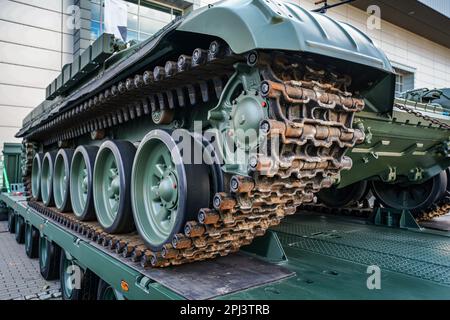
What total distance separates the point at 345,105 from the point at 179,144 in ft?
3.59

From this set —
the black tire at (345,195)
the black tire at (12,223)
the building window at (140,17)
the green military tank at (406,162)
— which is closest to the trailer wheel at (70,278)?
the green military tank at (406,162)

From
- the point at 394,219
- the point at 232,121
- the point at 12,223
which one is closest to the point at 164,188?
the point at 232,121

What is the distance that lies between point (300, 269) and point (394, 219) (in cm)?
267

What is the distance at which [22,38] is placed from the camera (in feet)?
42.9

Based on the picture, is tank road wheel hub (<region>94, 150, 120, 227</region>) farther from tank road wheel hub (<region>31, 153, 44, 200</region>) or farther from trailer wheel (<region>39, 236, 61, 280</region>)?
tank road wheel hub (<region>31, 153, 44, 200</region>)

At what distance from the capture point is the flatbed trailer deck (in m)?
2.36

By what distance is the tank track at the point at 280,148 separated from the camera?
2.18 metres

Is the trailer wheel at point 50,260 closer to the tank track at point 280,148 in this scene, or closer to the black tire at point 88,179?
the black tire at point 88,179

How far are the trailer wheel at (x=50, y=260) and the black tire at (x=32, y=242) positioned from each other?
2.94 feet

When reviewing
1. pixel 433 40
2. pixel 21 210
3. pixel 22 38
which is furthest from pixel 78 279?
pixel 433 40

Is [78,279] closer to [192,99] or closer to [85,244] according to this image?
[85,244]

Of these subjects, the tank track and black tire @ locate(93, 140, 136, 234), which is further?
black tire @ locate(93, 140, 136, 234)

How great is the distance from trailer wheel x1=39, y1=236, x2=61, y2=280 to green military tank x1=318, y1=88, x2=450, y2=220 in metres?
3.57

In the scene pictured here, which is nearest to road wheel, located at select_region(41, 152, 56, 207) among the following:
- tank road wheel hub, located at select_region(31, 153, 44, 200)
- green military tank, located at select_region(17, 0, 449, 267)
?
tank road wheel hub, located at select_region(31, 153, 44, 200)
